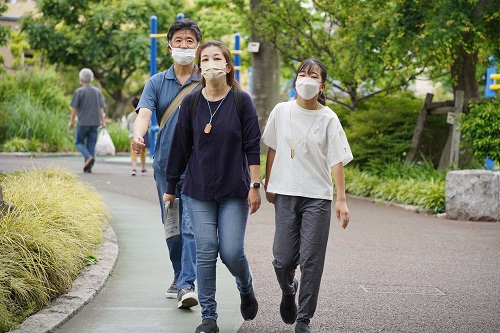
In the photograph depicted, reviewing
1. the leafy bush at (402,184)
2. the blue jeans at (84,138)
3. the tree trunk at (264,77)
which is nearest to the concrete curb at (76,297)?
the leafy bush at (402,184)

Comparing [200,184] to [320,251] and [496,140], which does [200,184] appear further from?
[496,140]

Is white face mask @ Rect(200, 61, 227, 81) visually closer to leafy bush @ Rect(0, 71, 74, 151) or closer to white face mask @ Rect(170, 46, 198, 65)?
white face mask @ Rect(170, 46, 198, 65)

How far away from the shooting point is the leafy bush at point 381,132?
18125 millimetres

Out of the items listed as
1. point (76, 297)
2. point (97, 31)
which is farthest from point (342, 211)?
point (97, 31)

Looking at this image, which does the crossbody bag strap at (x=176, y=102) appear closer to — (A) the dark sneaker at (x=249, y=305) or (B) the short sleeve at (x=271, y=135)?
(B) the short sleeve at (x=271, y=135)

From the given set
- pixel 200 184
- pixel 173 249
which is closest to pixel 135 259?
pixel 173 249

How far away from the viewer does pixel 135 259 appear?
9.05 metres

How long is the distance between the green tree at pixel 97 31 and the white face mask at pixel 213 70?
109ft

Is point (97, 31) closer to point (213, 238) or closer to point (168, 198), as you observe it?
point (168, 198)

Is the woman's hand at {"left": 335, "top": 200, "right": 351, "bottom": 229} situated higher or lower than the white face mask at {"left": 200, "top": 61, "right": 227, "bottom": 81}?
lower

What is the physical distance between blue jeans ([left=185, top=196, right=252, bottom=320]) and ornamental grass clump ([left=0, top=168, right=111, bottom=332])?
113cm

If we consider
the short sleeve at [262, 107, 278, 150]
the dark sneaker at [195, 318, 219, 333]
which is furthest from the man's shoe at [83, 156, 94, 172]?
the dark sneaker at [195, 318, 219, 333]

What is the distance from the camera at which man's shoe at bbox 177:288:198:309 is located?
266 inches

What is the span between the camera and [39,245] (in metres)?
6.95
